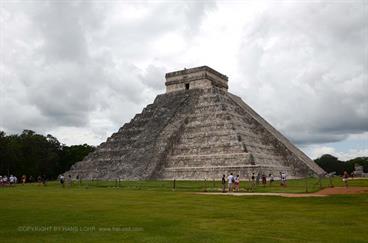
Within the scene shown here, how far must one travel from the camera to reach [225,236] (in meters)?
8.27

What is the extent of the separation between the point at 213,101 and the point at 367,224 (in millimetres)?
27626

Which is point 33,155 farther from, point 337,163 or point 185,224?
point 337,163

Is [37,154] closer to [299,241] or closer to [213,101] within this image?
[213,101]

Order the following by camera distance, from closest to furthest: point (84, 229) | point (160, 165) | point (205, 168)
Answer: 1. point (84, 229)
2. point (205, 168)
3. point (160, 165)

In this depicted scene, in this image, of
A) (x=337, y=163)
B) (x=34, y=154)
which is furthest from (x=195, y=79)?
(x=337, y=163)

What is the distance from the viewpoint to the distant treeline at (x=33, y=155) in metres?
51.2

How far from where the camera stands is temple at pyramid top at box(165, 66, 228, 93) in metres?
40.0

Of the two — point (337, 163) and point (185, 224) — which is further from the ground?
point (337, 163)

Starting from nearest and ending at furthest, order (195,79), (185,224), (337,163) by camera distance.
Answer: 1. (185,224)
2. (195,79)
3. (337,163)

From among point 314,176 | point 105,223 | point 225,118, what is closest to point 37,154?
point 225,118

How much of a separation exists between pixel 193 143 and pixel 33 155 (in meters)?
30.8

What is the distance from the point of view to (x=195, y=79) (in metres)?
40.5

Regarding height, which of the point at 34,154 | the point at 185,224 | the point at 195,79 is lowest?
the point at 185,224

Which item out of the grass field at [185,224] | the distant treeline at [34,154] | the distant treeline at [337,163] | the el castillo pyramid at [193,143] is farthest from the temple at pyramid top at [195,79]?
the distant treeline at [337,163]
